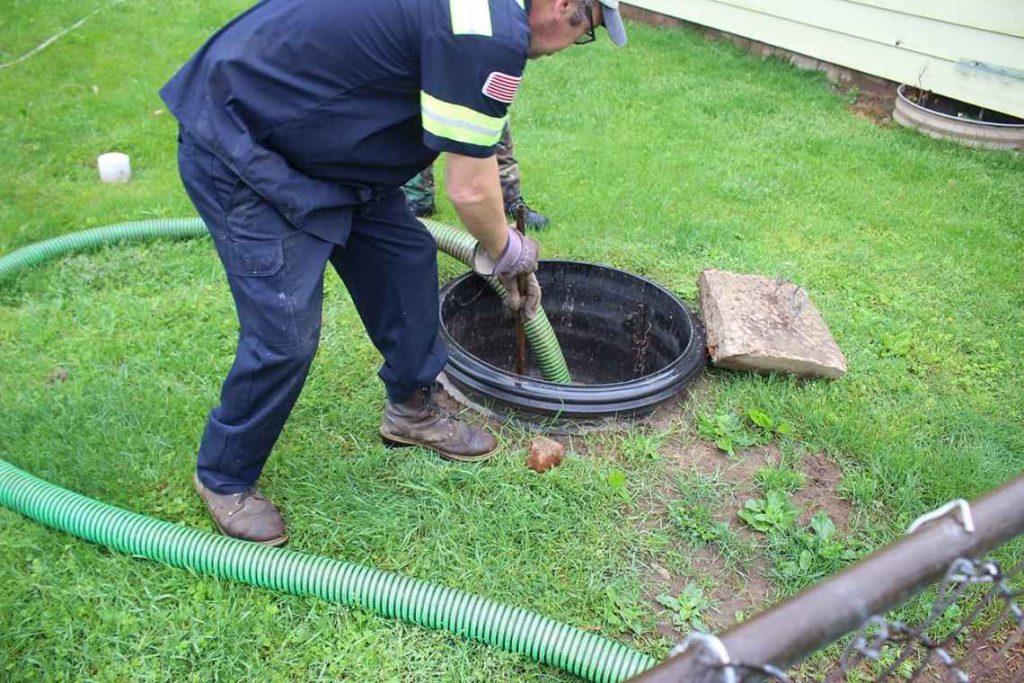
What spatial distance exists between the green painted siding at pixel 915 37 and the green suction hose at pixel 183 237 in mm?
4402

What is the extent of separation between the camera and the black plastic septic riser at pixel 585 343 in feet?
9.25

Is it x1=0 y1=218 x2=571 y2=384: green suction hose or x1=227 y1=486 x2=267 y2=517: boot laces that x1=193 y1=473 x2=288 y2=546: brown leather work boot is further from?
x1=0 y1=218 x2=571 y2=384: green suction hose

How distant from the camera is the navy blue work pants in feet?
6.40

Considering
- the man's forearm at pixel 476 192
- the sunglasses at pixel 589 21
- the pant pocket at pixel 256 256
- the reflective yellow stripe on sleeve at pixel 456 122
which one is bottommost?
the pant pocket at pixel 256 256

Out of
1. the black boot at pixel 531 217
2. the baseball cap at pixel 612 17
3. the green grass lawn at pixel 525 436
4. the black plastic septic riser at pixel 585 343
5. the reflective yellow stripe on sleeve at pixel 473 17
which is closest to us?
the reflective yellow stripe on sleeve at pixel 473 17

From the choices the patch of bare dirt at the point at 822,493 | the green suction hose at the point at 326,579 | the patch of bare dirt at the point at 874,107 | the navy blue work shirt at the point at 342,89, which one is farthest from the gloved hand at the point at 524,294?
the patch of bare dirt at the point at 874,107

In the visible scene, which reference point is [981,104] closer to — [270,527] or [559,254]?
[559,254]

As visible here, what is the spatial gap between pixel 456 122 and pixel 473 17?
0.22 meters

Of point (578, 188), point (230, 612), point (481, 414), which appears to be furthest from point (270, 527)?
point (578, 188)

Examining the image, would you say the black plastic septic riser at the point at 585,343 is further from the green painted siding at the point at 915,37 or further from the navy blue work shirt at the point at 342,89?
the green painted siding at the point at 915,37

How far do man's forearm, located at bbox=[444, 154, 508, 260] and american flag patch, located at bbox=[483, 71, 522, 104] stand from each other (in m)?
0.18

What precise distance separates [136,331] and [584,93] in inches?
160

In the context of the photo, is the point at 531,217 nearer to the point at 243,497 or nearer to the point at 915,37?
the point at 243,497

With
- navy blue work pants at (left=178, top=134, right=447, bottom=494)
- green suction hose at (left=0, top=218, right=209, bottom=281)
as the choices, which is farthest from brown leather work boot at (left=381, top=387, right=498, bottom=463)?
green suction hose at (left=0, top=218, right=209, bottom=281)
